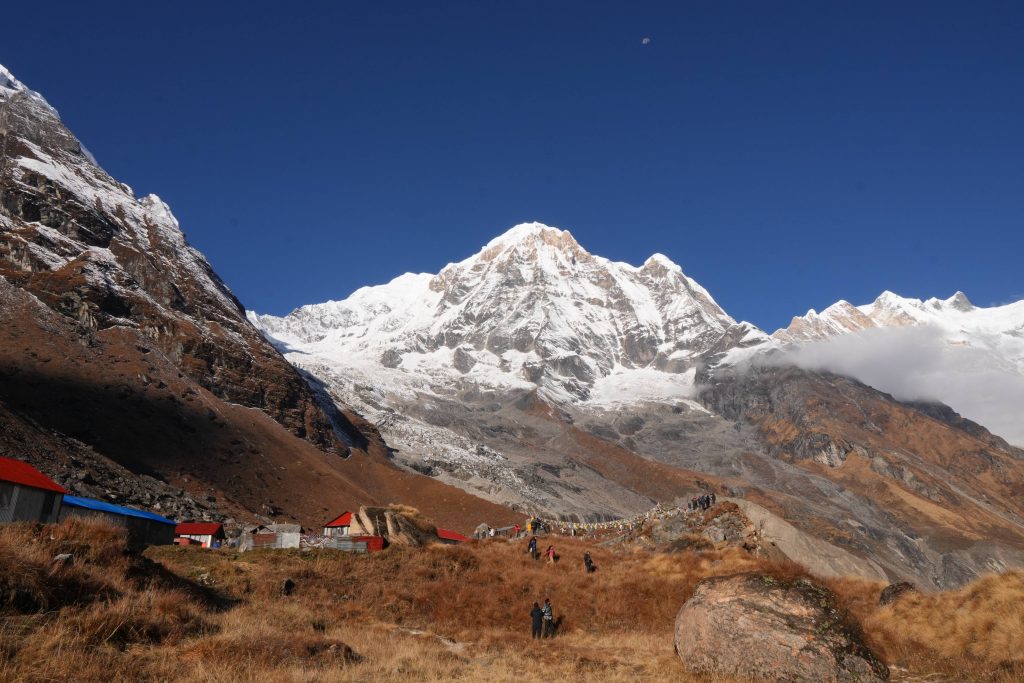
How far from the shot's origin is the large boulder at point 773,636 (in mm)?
12328

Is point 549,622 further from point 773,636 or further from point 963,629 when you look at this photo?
point 963,629

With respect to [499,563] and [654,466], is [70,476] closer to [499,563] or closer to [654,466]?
[499,563]

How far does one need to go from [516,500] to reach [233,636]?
106 m

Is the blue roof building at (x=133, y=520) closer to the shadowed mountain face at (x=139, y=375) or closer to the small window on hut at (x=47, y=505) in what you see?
the small window on hut at (x=47, y=505)

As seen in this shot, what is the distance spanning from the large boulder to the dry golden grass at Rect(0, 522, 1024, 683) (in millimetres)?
639

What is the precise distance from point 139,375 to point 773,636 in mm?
90810

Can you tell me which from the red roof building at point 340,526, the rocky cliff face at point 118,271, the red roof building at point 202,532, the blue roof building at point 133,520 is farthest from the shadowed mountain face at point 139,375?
the blue roof building at point 133,520

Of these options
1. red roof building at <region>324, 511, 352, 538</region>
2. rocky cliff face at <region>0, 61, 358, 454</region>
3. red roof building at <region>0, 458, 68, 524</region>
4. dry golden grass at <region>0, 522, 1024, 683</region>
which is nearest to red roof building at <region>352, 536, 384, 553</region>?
dry golden grass at <region>0, 522, 1024, 683</region>

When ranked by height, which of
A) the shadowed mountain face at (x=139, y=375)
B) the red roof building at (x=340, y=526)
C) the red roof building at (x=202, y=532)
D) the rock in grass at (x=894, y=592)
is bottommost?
the red roof building at (x=202, y=532)

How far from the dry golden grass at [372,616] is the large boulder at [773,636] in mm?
639

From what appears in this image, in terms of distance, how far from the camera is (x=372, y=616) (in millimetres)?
20688

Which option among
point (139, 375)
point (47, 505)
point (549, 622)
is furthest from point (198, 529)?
point (139, 375)

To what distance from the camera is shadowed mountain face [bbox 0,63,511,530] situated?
219ft

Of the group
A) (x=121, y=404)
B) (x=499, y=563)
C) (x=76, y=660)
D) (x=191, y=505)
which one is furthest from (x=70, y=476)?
(x=76, y=660)
